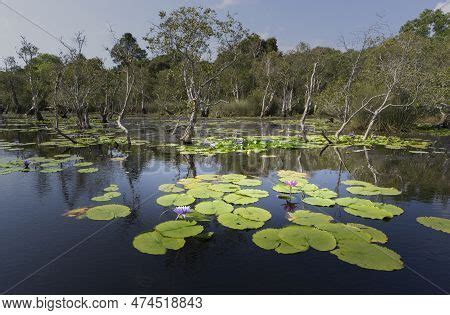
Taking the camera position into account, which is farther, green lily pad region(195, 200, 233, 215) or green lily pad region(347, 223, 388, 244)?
green lily pad region(195, 200, 233, 215)

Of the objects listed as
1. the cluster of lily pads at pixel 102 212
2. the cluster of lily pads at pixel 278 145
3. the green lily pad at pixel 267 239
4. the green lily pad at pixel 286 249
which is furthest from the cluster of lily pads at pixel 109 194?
the cluster of lily pads at pixel 278 145

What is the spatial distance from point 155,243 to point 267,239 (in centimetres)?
154

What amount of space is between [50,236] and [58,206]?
149cm

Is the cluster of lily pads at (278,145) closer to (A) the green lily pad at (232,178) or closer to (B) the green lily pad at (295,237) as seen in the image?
(A) the green lily pad at (232,178)

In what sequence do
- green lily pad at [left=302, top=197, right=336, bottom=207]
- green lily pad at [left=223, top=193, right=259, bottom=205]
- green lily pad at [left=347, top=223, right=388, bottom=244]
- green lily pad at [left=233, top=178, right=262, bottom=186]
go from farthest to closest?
green lily pad at [left=233, top=178, right=262, bottom=186]
green lily pad at [left=223, top=193, right=259, bottom=205]
green lily pad at [left=302, top=197, right=336, bottom=207]
green lily pad at [left=347, top=223, right=388, bottom=244]

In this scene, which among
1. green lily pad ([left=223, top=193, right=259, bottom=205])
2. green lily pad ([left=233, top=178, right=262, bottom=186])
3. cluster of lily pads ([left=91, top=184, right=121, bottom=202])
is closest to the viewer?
green lily pad ([left=223, top=193, right=259, bottom=205])

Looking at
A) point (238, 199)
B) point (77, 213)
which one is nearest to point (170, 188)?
point (238, 199)

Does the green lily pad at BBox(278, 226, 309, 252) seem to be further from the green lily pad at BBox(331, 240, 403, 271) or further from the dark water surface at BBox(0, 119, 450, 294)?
the green lily pad at BBox(331, 240, 403, 271)

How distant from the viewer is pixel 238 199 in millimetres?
6199

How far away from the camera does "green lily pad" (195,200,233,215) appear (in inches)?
217

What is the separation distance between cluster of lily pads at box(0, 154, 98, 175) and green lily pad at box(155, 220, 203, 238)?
5.01 metres

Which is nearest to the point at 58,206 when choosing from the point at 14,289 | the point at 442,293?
the point at 14,289

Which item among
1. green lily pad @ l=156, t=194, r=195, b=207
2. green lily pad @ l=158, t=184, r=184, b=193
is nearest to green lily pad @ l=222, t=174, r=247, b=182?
green lily pad @ l=158, t=184, r=184, b=193

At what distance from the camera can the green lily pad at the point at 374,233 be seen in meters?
4.43
